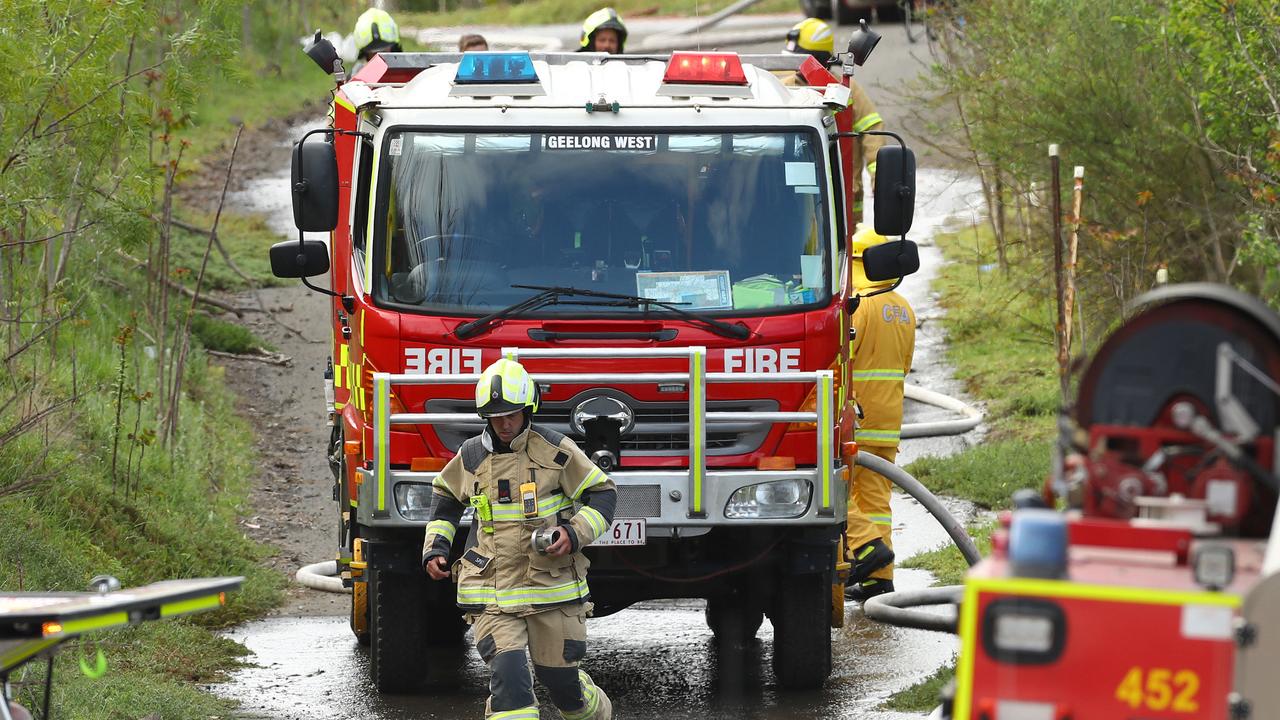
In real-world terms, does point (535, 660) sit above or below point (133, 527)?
below

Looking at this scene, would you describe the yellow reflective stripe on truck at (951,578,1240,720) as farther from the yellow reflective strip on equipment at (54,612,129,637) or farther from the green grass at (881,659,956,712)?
the green grass at (881,659,956,712)

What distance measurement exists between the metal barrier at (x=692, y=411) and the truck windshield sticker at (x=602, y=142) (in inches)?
38.9

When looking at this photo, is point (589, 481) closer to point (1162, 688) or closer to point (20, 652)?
point (20, 652)

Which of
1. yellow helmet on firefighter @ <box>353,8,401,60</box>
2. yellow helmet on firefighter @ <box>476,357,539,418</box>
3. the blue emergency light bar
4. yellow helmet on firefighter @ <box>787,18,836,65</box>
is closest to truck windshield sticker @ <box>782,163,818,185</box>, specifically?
the blue emergency light bar

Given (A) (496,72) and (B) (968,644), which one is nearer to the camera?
(B) (968,644)

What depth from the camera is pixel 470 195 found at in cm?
814

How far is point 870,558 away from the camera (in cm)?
977

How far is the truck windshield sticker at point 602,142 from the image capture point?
8.20m

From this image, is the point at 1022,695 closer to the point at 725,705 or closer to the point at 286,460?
the point at 725,705

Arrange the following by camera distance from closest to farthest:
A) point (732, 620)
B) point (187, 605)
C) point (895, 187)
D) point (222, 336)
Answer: point (187, 605) < point (895, 187) < point (732, 620) < point (222, 336)

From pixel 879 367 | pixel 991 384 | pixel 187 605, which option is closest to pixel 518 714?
pixel 187 605

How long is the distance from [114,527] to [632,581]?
367cm

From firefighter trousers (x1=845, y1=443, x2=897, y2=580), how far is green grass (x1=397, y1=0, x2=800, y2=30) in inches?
824

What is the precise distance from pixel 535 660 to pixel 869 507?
10.9 feet
